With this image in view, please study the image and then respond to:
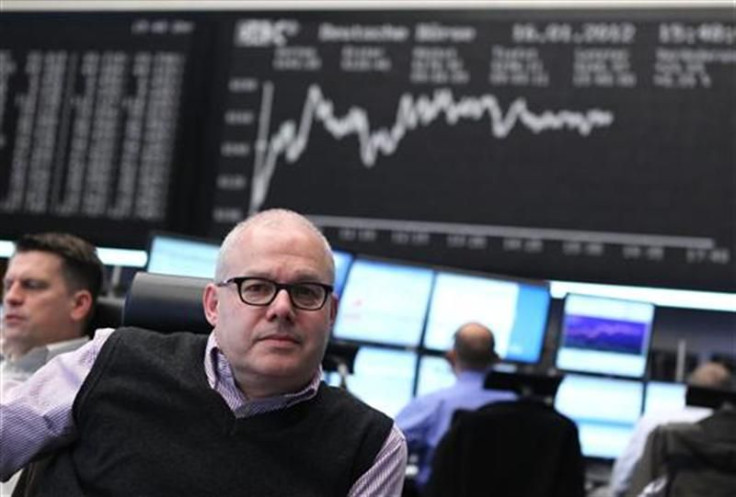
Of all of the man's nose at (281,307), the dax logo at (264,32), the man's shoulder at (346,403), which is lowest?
the man's shoulder at (346,403)

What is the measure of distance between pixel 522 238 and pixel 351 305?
2.14 feet

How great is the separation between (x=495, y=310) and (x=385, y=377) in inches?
18.4

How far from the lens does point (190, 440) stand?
4.14 ft

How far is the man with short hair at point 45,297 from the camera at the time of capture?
6.36ft

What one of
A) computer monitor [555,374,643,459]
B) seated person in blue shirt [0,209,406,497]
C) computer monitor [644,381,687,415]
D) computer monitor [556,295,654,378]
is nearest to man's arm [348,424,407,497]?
seated person in blue shirt [0,209,406,497]

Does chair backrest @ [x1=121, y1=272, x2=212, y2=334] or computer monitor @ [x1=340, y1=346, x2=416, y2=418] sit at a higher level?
chair backrest @ [x1=121, y1=272, x2=212, y2=334]

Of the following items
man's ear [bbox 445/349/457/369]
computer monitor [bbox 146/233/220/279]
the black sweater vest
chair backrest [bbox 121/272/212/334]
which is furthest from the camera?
man's ear [bbox 445/349/457/369]

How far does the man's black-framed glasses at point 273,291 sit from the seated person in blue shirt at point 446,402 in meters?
2.12

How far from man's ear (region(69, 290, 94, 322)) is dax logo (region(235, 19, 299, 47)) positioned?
7.78 feet

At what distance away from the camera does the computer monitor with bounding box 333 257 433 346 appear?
378cm

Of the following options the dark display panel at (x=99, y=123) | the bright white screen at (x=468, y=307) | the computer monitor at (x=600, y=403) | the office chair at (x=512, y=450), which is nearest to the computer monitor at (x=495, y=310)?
the bright white screen at (x=468, y=307)

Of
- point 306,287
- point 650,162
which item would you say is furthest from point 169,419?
point 650,162

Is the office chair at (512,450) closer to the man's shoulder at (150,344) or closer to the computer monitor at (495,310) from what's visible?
the computer monitor at (495,310)

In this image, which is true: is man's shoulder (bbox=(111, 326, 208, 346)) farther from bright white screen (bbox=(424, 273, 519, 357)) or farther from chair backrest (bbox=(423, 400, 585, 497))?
bright white screen (bbox=(424, 273, 519, 357))
